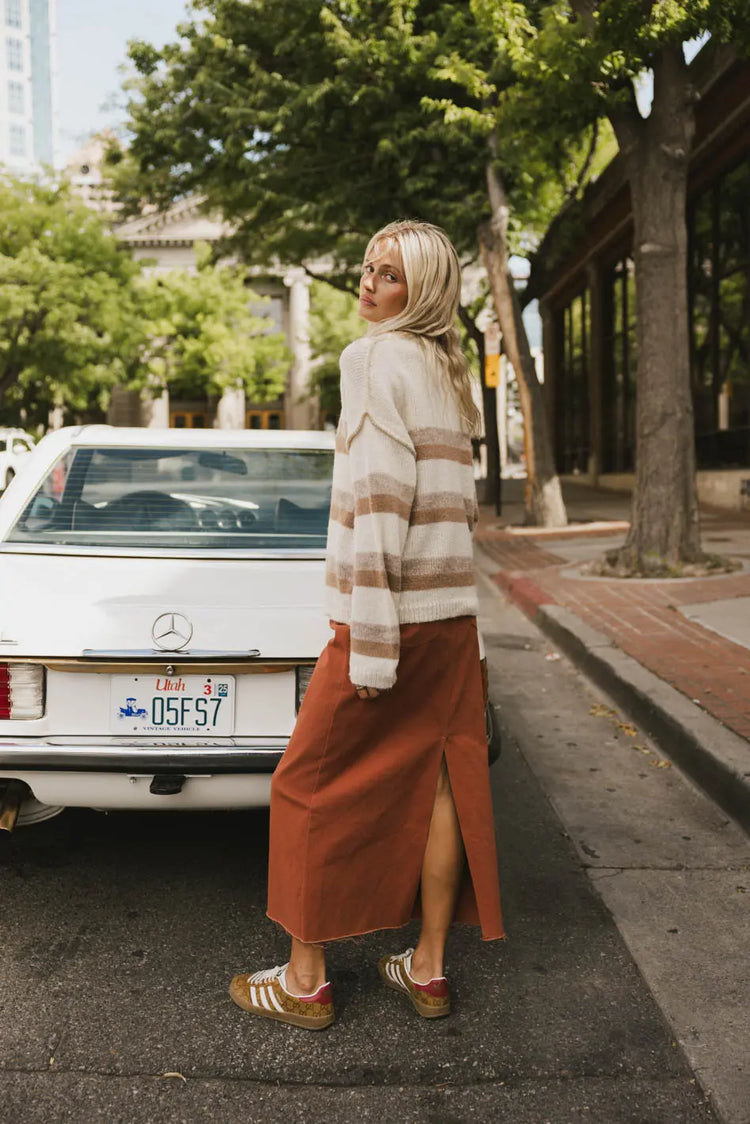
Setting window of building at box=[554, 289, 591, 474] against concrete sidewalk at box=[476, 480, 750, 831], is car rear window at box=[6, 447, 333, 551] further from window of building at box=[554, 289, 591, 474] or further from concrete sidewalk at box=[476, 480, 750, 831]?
window of building at box=[554, 289, 591, 474]

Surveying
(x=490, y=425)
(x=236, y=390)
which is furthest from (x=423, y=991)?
(x=236, y=390)

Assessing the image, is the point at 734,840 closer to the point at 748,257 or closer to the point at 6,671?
the point at 6,671

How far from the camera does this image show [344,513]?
2746mm

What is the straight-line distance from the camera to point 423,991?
2.93 meters

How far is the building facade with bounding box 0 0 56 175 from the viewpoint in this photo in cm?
13162

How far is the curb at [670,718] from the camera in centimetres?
461

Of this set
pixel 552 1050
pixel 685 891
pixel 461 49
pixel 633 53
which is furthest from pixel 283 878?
pixel 461 49

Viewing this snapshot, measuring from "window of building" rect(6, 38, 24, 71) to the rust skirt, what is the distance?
148m

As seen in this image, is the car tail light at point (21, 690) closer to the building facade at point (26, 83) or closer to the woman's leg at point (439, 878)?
the woman's leg at point (439, 878)

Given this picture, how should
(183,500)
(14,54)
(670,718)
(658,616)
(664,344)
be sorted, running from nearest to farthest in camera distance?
(183,500) → (670,718) → (658,616) → (664,344) → (14,54)

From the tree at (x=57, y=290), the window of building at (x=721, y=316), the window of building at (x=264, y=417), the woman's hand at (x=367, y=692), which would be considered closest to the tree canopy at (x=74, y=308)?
the tree at (x=57, y=290)

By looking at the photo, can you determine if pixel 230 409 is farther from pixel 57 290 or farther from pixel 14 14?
pixel 14 14

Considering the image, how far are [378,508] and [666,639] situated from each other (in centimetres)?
512

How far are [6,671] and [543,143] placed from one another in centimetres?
1099
